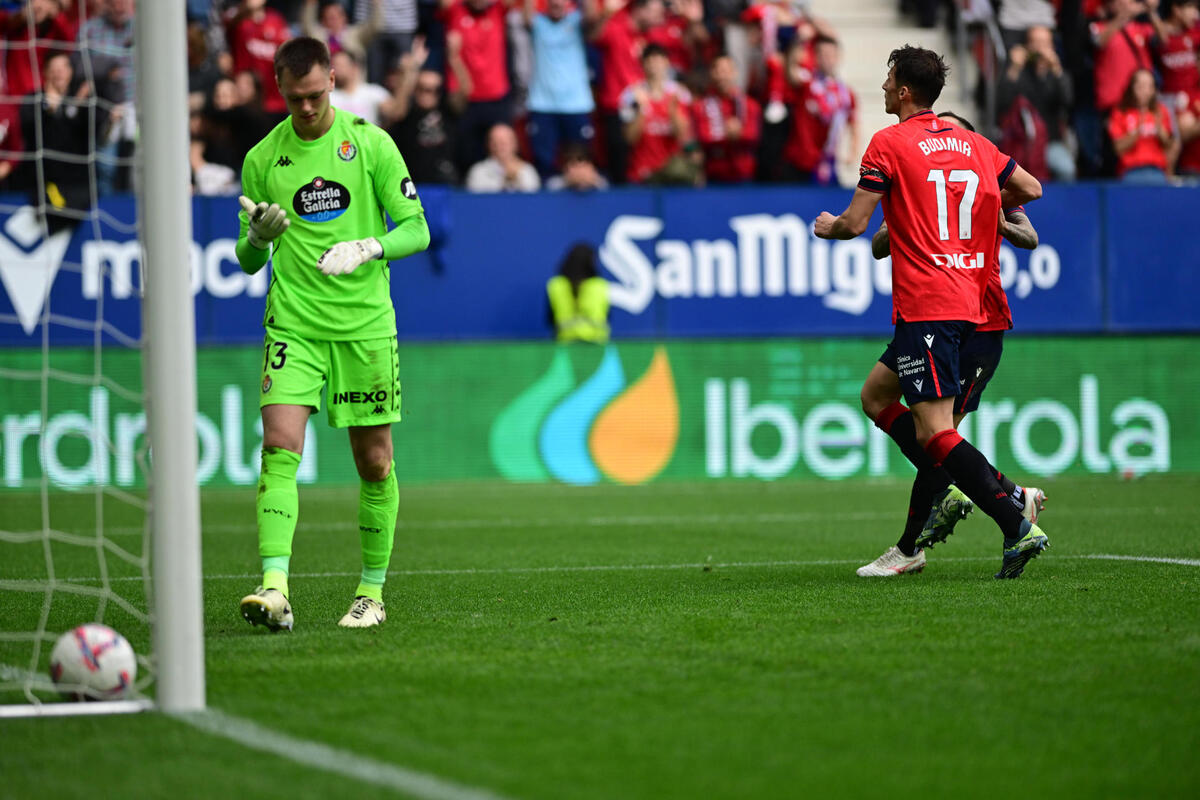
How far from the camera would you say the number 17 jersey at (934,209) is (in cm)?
666

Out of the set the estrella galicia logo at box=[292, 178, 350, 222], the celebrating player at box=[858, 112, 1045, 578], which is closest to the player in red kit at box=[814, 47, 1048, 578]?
the celebrating player at box=[858, 112, 1045, 578]

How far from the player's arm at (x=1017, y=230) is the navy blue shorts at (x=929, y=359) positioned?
0.57 meters

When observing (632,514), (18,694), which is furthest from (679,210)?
(18,694)

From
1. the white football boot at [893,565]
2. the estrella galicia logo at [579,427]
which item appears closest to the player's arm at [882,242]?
the white football boot at [893,565]

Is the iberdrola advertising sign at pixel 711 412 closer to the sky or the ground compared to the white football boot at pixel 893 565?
closer to the sky

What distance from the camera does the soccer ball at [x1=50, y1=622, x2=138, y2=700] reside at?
14.3ft

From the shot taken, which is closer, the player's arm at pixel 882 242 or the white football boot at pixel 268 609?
the white football boot at pixel 268 609

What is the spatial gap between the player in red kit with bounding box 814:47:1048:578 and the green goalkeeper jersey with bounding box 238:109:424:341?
5.86 feet

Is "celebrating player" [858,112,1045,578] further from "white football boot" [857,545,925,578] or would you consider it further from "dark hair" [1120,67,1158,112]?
"dark hair" [1120,67,1158,112]

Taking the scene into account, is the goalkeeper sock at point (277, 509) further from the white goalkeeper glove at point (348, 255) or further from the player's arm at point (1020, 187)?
the player's arm at point (1020, 187)

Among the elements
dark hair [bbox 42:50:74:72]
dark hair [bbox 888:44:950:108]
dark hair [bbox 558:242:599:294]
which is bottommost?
dark hair [bbox 558:242:599:294]

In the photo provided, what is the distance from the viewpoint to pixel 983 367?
279 inches

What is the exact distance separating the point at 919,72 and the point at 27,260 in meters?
10.1

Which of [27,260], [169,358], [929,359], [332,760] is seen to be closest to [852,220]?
[929,359]
